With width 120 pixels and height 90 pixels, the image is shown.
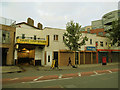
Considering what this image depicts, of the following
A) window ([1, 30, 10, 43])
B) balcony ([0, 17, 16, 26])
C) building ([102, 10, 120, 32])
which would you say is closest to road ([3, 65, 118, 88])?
window ([1, 30, 10, 43])

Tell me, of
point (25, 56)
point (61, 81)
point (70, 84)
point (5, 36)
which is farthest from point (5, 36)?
point (70, 84)

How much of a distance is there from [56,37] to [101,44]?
13728 mm

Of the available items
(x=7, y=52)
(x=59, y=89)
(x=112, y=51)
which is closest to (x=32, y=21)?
(x=7, y=52)

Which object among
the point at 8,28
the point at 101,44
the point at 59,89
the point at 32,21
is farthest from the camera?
the point at 32,21

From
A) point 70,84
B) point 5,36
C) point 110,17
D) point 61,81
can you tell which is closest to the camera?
point 70,84

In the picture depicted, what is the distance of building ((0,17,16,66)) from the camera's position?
1813 cm

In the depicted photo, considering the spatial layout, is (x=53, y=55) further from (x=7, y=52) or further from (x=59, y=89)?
(x=59, y=89)

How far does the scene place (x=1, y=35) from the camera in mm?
17891

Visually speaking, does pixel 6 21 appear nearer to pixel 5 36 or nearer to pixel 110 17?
pixel 5 36

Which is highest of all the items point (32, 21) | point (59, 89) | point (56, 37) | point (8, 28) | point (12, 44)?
point (32, 21)

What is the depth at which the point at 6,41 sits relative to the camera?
60.7ft

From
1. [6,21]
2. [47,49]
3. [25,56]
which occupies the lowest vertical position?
[25,56]

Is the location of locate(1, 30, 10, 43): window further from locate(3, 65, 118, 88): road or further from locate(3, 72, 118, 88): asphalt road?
locate(3, 72, 118, 88): asphalt road

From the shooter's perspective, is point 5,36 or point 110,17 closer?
point 5,36
